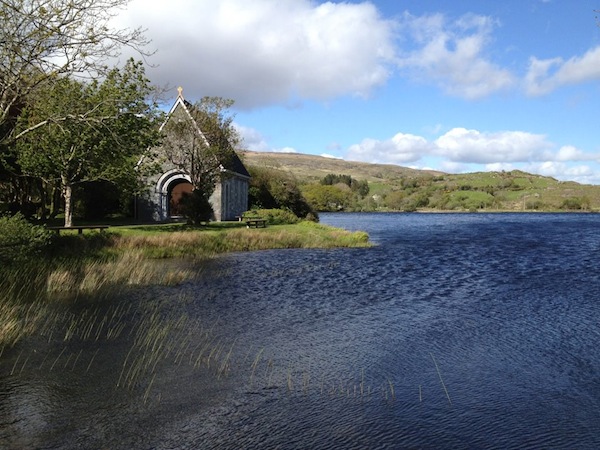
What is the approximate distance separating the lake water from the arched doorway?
26.8m

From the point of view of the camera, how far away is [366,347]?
11828 millimetres

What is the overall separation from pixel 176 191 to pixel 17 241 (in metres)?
28.5

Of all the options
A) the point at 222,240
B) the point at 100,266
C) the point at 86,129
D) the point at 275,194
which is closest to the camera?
the point at 86,129

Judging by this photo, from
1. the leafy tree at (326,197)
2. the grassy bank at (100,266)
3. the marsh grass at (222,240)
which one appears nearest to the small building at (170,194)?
the marsh grass at (222,240)

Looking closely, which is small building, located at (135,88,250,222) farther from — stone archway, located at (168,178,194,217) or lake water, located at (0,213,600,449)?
lake water, located at (0,213,600,449)

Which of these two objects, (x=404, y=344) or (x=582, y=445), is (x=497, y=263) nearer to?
(x=404, y=344)

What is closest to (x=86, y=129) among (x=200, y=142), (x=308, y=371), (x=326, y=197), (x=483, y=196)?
(x=308, y=371)

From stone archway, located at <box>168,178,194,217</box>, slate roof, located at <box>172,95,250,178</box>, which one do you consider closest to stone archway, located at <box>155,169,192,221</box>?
stone archway, located at <box>168,178,194,217</box>

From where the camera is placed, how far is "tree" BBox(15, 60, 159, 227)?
1523 centimetres

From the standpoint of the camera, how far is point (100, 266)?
20.0 m

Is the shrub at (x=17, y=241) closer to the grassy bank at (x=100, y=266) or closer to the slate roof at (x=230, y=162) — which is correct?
the grassy bank at (x=100, y=266)

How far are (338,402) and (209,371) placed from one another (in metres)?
2.83

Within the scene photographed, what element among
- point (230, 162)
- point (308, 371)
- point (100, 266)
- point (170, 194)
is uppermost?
point (230, 162)

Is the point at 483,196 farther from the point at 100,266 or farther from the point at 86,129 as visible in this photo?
the point at 86,129
